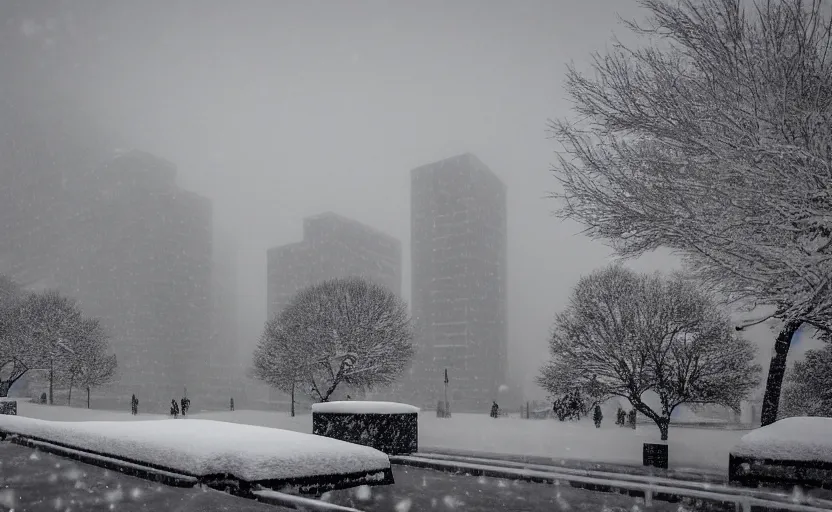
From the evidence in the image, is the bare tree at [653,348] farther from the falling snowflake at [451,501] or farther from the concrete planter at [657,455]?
the falling snowflake at [451,501]

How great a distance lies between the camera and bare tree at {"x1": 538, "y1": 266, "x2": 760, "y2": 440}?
87.1 ft

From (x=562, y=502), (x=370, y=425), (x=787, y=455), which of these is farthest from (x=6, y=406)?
(x=787, y=455)

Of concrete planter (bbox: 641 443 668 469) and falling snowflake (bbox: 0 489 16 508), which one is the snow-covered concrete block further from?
concrete planter (bbox: 641 443 668 469)

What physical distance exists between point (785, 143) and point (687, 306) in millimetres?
18987

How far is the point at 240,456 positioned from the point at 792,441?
7564mm

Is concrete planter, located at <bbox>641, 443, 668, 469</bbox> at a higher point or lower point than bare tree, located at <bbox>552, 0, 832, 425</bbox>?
lower

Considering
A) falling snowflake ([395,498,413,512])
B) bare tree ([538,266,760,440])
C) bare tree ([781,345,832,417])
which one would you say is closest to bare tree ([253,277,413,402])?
bare tree ([538,266,760,440])

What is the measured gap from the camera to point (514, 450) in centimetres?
2570

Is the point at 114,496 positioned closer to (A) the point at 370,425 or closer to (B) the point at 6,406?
(A) the point at 370,425

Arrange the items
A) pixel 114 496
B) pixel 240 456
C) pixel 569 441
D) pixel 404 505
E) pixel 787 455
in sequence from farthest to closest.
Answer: pixel 569 441 → pixel 787 455 → pixel 404 505 → pixel 240 456 → pixel 114 496

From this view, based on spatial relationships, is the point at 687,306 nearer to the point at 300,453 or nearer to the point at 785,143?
the point at 785,143

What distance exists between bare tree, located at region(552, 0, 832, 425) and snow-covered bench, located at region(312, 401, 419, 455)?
533cm

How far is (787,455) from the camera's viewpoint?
352 inches

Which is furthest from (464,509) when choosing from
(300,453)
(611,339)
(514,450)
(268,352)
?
(268,352)
